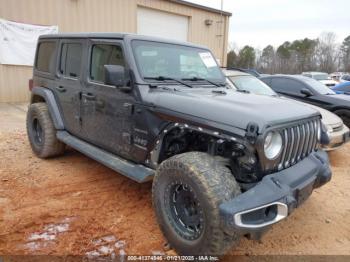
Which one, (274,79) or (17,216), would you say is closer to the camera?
(17,216)

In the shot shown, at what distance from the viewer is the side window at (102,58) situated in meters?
A: 3.44

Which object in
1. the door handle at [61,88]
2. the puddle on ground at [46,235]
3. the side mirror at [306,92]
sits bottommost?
the puddle on ground at [46,235]

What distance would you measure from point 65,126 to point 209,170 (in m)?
2.88

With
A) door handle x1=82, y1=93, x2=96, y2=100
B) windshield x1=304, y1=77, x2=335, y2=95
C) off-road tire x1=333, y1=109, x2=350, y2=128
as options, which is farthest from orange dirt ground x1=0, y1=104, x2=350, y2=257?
windshield x1=304, y1=77, x2=335, y2=95

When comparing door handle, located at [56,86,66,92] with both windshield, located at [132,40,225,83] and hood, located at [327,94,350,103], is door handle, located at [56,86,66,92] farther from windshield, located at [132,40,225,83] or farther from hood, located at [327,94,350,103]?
hood, located at [327,94,350,103]

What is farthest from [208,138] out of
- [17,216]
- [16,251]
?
[17,216]

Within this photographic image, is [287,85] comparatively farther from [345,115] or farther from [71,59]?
[71,59]

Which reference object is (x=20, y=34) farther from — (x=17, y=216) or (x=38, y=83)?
(x=17, y=216)

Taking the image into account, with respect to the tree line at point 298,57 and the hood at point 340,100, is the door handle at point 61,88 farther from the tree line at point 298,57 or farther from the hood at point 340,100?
the tree line at point 298,57

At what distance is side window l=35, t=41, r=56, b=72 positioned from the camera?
4.69 meters

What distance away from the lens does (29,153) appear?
17.1 feet

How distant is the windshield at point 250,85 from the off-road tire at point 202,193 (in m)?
3.93

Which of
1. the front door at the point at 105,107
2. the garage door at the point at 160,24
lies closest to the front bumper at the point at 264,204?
the front door at the point at 105,107

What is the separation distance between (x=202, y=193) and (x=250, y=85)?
14.7 ft
